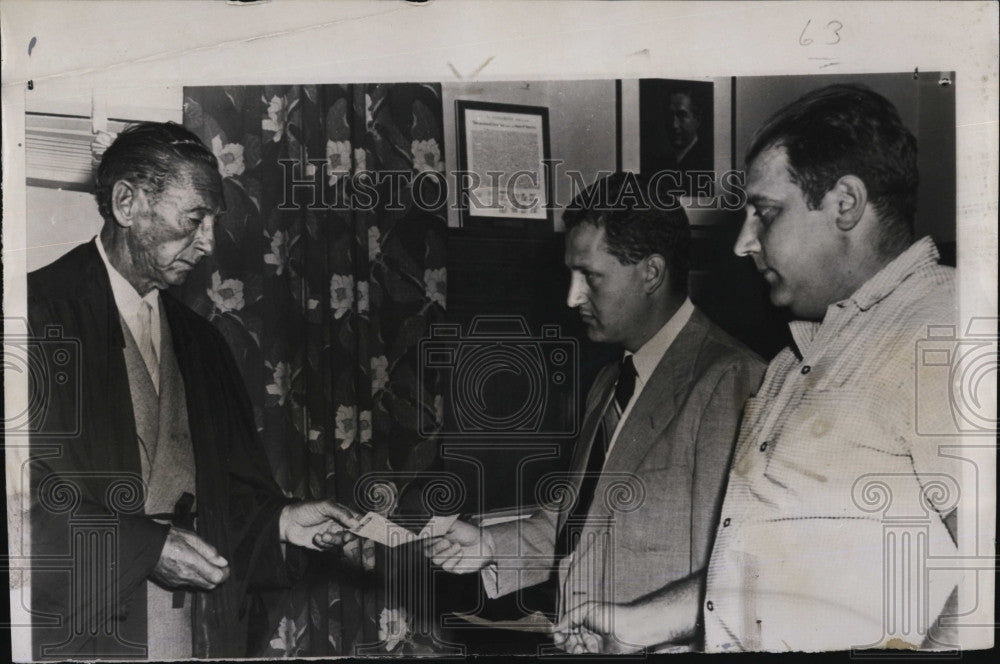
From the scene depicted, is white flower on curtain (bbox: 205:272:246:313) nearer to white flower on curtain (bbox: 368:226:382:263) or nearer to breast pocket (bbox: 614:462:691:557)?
white flower on curtain (bbox: 368:226:382:263)

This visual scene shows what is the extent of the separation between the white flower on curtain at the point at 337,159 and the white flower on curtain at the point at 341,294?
0.32 meters

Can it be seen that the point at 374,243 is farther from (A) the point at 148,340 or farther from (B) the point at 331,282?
(A) the point at 148,340

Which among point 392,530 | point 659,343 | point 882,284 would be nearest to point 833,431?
point 882,284

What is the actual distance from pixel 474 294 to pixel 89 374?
131 cm

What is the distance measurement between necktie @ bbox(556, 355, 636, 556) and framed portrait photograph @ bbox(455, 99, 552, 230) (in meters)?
0.55

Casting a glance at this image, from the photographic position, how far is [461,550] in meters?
3.38

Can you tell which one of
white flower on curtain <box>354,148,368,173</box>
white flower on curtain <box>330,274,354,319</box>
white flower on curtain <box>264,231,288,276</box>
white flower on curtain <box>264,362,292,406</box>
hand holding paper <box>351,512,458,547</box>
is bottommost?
hand holding paper <box>351,512,458,547</box>

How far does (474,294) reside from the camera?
3.35 m

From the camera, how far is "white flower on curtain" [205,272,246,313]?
11.1ft

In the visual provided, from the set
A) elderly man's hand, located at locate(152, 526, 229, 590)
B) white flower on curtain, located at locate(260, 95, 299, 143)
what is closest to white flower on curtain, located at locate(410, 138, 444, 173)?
white flower on curtain, located at locate(260, 95, 299, 143)

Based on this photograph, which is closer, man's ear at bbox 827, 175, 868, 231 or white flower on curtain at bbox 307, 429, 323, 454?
man's ear at bbox 827, 175, 868, 231

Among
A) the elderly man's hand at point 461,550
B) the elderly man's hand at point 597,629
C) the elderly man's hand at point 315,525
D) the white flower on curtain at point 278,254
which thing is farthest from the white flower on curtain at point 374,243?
the elderly man's hand at point 597,629

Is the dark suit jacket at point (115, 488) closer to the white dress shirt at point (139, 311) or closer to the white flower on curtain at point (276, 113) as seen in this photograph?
the white dress shirt at point (139, 311)

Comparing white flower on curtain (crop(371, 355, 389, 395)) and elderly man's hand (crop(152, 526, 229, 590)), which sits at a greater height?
white flower on curtain (crop(371, 355, 389, 395))
